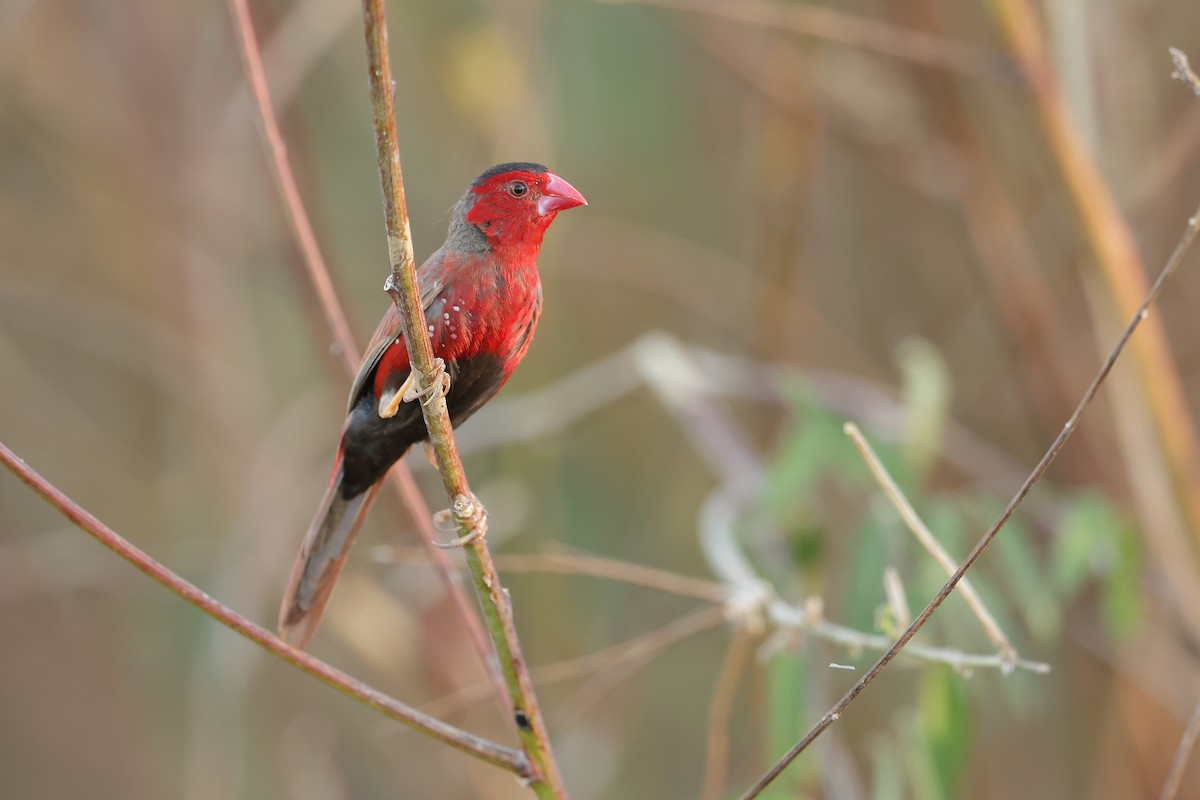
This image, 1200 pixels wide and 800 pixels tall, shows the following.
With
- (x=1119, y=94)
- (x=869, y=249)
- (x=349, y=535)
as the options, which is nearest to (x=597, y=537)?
(x=869, y=249)

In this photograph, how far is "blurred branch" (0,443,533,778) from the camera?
54.4 inches

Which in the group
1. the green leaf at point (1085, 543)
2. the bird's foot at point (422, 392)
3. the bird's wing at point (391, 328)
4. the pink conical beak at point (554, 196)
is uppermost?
the pink conical beak at point (554, 196)

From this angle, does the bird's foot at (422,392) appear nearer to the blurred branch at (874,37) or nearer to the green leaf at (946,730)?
the green leaf at (946,730)

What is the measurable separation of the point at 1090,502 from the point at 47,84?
4.22 m

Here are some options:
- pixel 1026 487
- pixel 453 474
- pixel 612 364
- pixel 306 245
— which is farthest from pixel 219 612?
pixel 612 364

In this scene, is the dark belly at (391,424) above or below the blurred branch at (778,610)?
above

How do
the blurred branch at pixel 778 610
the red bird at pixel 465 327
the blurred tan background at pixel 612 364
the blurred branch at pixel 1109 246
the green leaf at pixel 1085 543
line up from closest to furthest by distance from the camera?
the blurred branch at pixel 778 610, the red bird at pixel 465 327, the green leaf at pixel 1085 543, the blurred branch at pixel 1109 246, the blurred tan background at pixel 612 364

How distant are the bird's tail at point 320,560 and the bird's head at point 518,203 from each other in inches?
20.9

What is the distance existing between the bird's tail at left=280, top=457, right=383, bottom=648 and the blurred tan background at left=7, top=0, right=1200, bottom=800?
3.22 feet

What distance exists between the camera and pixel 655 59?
20.0ft

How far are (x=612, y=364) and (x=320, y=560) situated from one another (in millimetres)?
1883

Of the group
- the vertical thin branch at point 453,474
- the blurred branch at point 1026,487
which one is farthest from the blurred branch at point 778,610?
the vertical thin branch at point 453,474

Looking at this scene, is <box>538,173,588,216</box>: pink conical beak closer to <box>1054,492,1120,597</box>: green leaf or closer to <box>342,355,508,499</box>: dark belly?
<box>342,355,508,499</box>: dark belly

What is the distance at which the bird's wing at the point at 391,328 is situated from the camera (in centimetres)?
214
